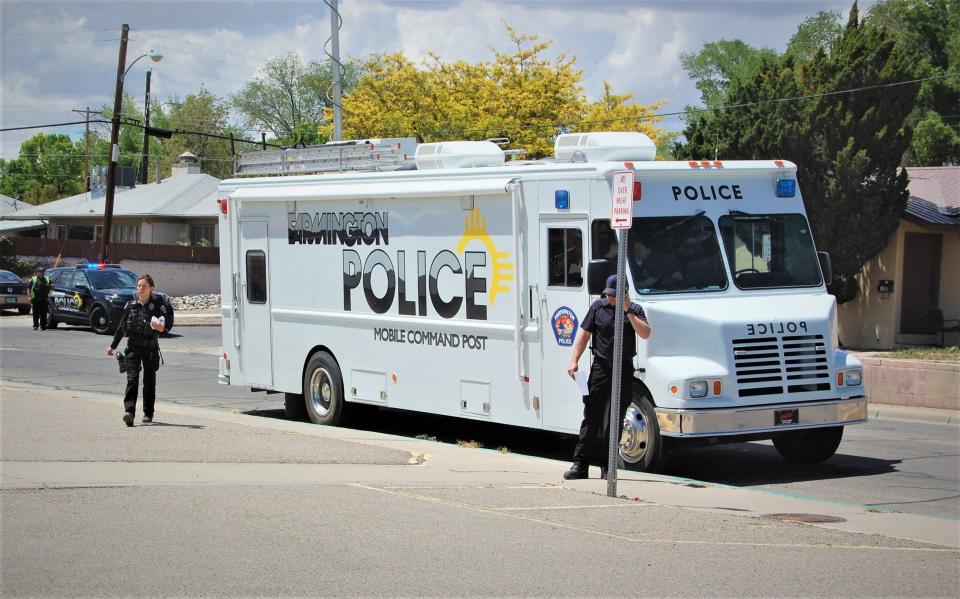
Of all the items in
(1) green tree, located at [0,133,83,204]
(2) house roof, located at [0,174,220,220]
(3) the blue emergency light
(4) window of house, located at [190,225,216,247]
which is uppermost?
(1) green tree, located at [0,133,83,204]

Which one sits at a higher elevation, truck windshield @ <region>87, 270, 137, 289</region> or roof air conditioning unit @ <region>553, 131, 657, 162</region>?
roof air conditioning unit @ <region>553, 131, 657, 162</region>

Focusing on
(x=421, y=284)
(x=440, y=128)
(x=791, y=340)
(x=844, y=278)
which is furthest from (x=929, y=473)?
(x=440, y=128)

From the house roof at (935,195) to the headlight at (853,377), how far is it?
1405cm

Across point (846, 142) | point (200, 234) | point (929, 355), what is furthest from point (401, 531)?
point (200, 234)

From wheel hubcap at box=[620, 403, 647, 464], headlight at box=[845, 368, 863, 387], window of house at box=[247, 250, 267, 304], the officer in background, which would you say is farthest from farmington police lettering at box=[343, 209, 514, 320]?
the officer in background

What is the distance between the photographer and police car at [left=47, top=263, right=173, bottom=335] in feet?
99.5

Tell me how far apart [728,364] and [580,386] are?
152 centimetres

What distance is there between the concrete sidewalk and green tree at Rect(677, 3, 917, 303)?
1377 centimetres

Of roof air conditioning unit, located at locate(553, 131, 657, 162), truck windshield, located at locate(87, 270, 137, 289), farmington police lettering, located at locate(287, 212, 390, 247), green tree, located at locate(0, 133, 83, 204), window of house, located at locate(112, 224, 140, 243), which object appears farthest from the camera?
green tree, located at locate(0, 133, 83, 204)

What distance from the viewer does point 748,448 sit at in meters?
13.2

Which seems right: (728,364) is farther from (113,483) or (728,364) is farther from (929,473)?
(113,483)

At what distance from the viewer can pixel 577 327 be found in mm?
11125

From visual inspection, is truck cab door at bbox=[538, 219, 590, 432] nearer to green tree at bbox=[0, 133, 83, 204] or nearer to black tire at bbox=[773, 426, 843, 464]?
black tire at bbox=[773, 426, 843, 464]

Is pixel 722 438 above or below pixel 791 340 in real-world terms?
below
